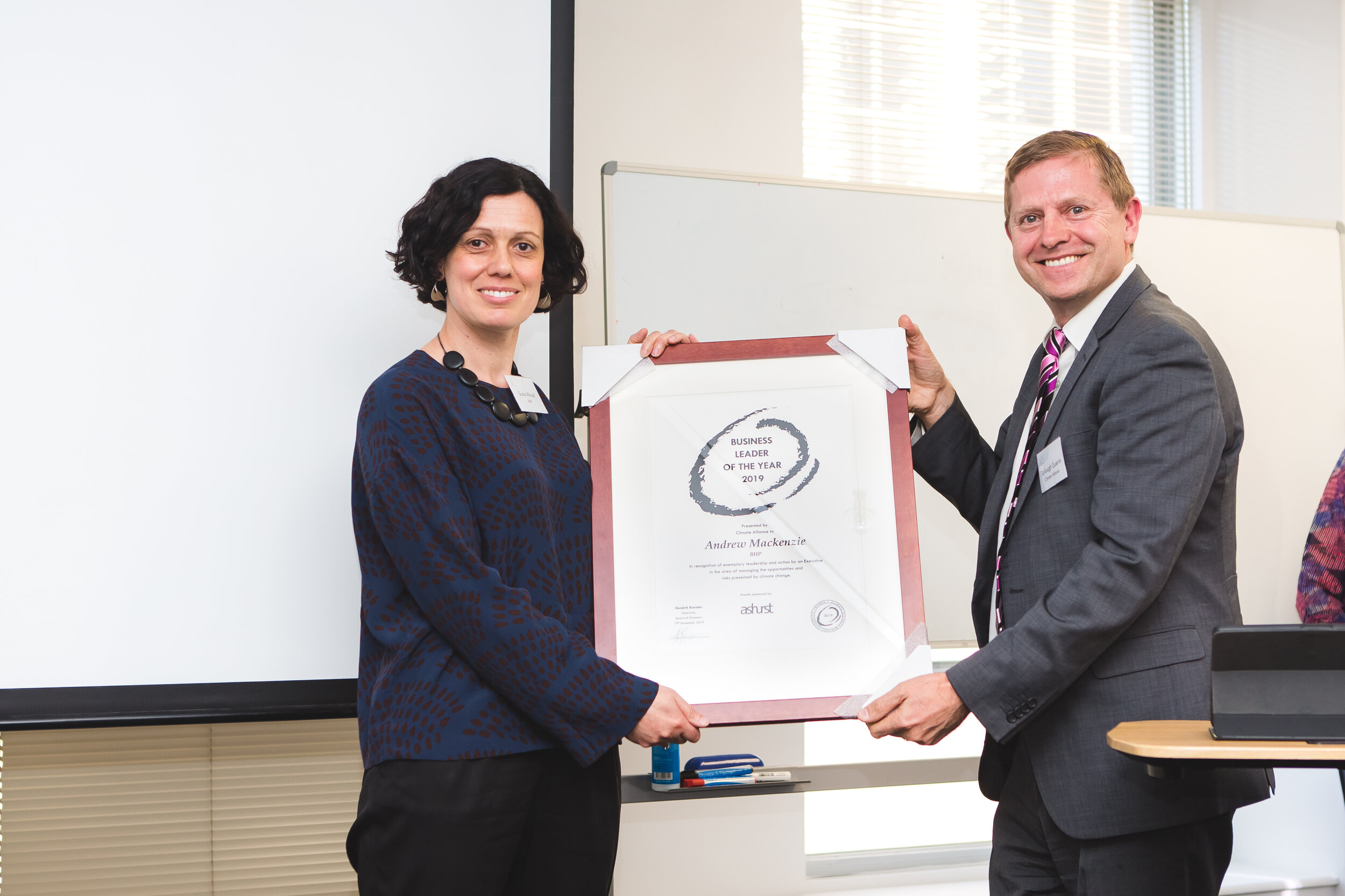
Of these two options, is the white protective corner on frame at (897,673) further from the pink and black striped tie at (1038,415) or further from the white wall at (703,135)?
the white wall at (703,135)

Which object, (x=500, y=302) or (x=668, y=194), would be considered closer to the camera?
(x=500, y=302)

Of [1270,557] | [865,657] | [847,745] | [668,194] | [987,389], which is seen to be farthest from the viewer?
[847,745]

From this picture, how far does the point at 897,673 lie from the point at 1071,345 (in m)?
0.64

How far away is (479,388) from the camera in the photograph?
5.17 feet

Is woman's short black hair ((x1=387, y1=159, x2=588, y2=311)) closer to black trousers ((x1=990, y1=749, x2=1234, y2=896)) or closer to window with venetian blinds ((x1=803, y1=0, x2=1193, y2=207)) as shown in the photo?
black trousers ((x1=990, y1=749, x2=1234, y2=896))

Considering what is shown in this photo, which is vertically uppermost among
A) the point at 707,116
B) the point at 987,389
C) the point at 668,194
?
→ the point at 707,116

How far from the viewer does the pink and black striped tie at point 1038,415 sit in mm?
1604

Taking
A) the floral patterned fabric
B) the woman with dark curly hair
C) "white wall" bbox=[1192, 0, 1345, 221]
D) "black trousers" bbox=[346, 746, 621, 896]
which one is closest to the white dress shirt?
the woman with dark curly hair

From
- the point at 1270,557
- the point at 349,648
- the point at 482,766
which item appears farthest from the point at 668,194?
the point at 1270,557

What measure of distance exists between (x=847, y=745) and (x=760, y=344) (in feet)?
7.65

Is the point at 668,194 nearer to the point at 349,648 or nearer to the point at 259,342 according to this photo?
the point at 259,342

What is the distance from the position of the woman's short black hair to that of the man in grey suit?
86 cm

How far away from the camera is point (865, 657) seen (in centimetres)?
159

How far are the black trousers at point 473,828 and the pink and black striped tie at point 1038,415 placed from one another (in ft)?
2.50
